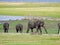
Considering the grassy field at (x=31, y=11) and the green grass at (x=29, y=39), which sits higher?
the grassy field at (x=31, y=11)

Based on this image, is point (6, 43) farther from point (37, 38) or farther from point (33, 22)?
point (33, 22)

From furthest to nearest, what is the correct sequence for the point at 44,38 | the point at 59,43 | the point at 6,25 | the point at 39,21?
the point at 6,25
the point at 39,21
the point at 44,38
the point at 59,43

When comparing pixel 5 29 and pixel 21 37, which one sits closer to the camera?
pixel 21 37

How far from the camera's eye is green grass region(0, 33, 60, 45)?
23.4 metres

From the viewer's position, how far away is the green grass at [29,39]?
23391 mm

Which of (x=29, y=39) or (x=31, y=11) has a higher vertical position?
(x=31, y=11)

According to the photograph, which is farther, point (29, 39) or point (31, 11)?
point (31, 11)

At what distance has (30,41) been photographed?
24016mm

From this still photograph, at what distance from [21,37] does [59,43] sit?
3113 mm

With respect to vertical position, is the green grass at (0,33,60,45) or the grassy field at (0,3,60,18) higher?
the grassy field at (0,3,60,18)

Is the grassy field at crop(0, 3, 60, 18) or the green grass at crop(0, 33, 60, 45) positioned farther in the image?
the grassy field at crop(0, 3, 60, 18)

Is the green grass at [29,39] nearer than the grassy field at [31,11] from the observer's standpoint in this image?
Yes

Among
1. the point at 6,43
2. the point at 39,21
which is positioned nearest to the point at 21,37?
the point at 6,43

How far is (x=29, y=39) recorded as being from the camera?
2464 centimetres
